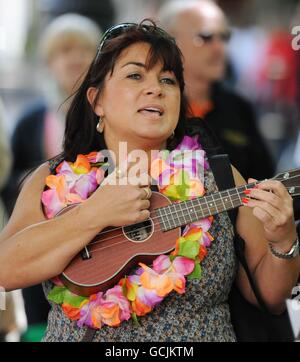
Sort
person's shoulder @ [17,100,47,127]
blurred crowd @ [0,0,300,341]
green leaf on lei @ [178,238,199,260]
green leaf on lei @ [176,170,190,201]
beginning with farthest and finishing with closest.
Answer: person's shoulder @ [17,100,47,127] < blurred crowd @ [0,0,300,341] < green leaf on lei @ [176,170,190,201] < green leaf on lei @ [178,238,199,260]

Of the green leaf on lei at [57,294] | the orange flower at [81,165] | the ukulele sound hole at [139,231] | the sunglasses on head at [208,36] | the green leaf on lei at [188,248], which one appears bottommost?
the green leaf on lei at [57,294]

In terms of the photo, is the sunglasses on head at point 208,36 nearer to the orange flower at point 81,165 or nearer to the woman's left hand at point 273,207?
the orange flower at point 81,165

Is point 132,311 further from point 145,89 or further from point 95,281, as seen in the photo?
point 145,89

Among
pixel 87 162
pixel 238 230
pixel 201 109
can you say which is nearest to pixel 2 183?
pixel 201 109

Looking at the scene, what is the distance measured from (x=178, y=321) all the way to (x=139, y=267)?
214 mm

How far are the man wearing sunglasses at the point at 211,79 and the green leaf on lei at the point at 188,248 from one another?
6.45ft

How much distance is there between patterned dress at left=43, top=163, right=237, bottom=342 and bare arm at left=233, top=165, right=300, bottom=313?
8cm

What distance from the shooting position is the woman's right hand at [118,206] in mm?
2850

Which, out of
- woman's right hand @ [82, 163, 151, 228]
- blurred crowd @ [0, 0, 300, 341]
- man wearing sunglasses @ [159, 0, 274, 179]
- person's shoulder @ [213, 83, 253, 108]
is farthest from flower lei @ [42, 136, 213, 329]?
person's shoulder @ [213, 83, 253, 108]

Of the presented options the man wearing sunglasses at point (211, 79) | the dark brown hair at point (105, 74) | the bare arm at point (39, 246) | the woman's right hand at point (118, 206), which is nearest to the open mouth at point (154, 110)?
the dark brown hair at point (105, 74)

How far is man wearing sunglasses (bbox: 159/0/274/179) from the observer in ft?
15.9

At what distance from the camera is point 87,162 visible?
10.2 ft

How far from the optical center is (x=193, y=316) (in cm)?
287

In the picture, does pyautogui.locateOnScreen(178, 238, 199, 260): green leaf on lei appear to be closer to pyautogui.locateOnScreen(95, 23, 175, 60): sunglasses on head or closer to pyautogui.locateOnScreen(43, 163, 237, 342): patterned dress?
pyautogui.locateOnScreen(43, 163, 237, 342): patterned dress
